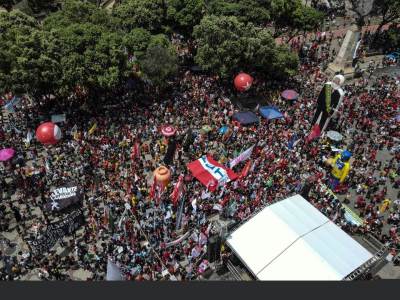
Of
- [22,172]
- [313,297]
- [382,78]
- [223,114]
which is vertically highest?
[313,297]

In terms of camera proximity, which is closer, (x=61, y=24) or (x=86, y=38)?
(x=86, y=38)

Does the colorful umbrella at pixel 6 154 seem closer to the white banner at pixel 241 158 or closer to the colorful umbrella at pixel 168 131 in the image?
the colorful umbrella at pixel 168 131

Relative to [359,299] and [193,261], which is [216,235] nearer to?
[193,261]

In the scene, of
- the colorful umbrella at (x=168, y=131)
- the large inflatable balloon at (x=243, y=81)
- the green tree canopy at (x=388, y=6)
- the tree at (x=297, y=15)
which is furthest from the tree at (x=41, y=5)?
the green tree canopy at (x=388, y=6)

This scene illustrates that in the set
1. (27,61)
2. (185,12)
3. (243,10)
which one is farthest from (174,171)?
(243,10)

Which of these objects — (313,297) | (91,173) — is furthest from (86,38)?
(313,297)

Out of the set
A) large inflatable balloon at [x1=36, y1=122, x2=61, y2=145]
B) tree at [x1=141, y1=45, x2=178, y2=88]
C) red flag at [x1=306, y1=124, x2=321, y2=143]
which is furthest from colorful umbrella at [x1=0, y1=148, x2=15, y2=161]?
red flag at [x1=306, y1=124, x2=321, y2=143]
